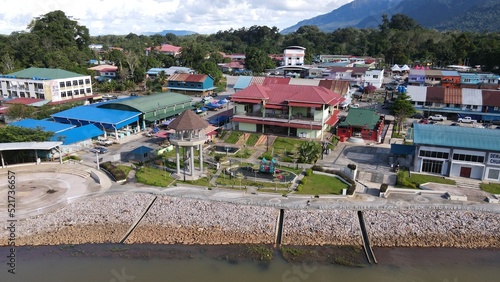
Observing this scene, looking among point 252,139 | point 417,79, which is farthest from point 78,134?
point 417,79

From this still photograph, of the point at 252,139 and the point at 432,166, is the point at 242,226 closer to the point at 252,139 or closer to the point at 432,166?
the point at 252,139

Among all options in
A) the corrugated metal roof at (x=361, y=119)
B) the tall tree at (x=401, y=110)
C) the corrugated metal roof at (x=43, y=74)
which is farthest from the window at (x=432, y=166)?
the corrugated metal roof at (x=43, y=74)

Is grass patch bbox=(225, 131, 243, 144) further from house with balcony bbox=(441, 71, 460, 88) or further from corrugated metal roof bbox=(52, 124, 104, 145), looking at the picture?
house with balcony bbox=(441, 71, 460, 88)

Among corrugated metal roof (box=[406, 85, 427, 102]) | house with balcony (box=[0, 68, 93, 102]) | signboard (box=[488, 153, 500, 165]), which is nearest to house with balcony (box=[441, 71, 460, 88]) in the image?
corrugated metal roof (box=[406, 85, 427, 102])

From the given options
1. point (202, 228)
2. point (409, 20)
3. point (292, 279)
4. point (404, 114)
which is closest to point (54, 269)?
point (202, 228)

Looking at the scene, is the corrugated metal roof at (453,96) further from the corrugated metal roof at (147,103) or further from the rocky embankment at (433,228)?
the corrugated metal roof at (147,103)

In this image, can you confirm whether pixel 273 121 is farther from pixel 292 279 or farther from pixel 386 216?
pixel 292 279
